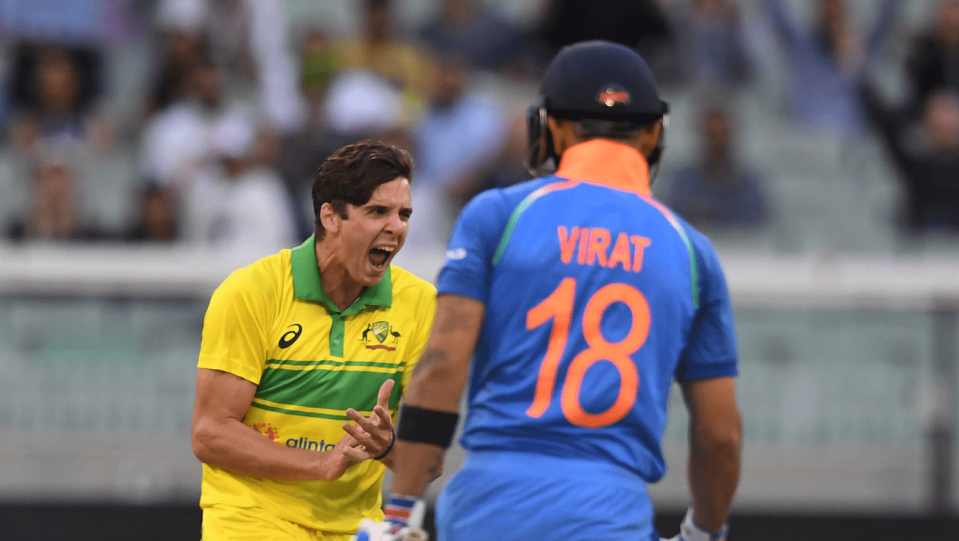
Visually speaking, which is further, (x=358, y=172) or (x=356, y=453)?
(x=358, y=172)

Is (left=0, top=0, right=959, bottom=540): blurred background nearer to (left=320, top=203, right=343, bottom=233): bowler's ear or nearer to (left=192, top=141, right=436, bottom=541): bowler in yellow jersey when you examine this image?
(left=192, top=141, right=436, bottom=541): bowler in yellow jersey

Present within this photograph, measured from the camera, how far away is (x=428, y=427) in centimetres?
302

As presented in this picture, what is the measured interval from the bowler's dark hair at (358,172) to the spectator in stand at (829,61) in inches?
322

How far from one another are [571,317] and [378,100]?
727cm

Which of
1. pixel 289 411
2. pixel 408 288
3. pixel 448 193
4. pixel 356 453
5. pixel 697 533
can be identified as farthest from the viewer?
pixel 448 193

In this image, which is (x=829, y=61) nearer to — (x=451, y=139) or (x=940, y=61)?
(x=940, y=61)

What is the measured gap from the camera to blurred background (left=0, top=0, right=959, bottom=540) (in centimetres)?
757

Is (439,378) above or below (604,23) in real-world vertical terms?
below

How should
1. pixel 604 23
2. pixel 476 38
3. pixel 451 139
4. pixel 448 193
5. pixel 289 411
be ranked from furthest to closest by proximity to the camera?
pixel 476 38, pixel 604 23, pixel 451 139, pixel 448 193, pixel 289 411

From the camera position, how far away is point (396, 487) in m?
3.01

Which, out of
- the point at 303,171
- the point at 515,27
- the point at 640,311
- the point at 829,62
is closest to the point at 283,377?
the point at 640,311

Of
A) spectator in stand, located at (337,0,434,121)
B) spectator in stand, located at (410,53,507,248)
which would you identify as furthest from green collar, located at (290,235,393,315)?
spectator in stand, located at (337,0,434,121)

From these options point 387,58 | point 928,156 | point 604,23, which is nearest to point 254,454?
point 387,58

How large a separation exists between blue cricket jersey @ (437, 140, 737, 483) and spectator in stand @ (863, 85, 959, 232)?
725cm
